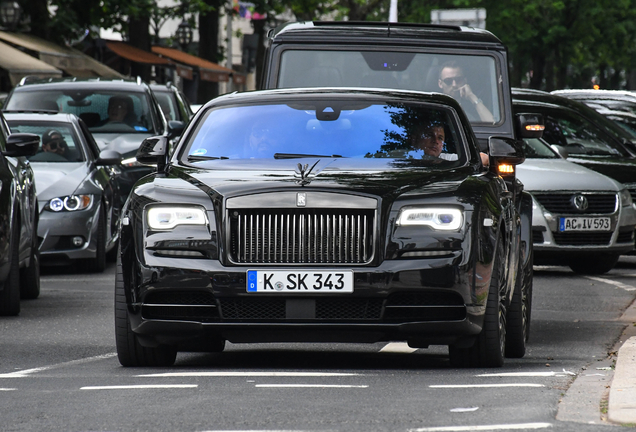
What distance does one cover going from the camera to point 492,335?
26.1ft

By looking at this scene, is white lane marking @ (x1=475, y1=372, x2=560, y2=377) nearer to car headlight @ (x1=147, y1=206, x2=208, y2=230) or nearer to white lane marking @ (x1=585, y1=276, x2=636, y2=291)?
car headlight @ (x1=147, y1=206, x2=208, y2=230)

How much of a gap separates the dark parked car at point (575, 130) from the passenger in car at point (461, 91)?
3.54 meters

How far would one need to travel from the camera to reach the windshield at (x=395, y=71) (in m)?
12.8

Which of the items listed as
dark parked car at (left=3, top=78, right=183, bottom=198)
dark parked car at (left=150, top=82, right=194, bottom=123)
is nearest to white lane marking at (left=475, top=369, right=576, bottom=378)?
dark parked car at (left=3, top=78, right=183, bottom=198)

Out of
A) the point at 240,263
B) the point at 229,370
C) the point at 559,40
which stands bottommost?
the point at 559,40

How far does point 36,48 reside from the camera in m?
32.3

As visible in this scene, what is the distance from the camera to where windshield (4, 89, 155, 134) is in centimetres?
1917

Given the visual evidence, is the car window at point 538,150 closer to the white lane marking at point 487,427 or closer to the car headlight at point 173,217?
the car headlight at point 173,217

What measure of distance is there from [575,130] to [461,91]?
4.40 meters

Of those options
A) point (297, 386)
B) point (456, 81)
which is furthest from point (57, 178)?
point (297, 386)

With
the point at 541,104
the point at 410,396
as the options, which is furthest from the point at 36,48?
the point at 410,396

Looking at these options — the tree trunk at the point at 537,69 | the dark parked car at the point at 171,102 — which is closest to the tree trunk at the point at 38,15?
the dark parked car at the point at 171,102

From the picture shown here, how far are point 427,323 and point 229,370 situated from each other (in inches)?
40.9

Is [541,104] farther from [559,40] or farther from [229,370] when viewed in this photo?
[559,40]
